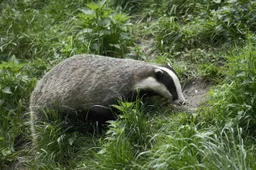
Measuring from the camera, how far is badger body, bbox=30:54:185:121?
16.1 ft

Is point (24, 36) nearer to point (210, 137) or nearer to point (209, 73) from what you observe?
point (209, 73)

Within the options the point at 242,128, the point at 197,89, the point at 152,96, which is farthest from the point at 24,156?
the point at 242,128

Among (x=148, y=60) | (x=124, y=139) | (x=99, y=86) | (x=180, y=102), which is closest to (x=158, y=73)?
(x=180, y=102)

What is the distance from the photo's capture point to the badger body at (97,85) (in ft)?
16.1

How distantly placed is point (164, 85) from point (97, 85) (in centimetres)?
68

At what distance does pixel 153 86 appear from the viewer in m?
4.93

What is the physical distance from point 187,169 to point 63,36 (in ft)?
11.9

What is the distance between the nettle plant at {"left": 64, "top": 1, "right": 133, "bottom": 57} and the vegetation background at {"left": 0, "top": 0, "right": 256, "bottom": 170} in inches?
0.5

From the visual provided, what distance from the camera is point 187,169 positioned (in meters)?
3.71

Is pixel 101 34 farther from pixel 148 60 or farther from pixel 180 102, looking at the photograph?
pixel 180 102

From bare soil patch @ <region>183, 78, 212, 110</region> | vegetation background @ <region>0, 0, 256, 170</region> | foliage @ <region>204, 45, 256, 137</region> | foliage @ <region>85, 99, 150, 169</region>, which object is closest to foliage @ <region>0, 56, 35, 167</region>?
vegetation background @ <region>0, 0, 256, 170</region>

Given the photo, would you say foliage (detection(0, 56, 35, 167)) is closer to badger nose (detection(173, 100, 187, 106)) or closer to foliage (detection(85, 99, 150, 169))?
foliage (detection(85, 99, 150, 169))

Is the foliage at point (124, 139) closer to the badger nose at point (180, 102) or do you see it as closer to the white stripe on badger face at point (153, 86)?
the white stripe on badger face at point (153, 86)

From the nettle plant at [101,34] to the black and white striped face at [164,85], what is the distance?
1267 millimetres
